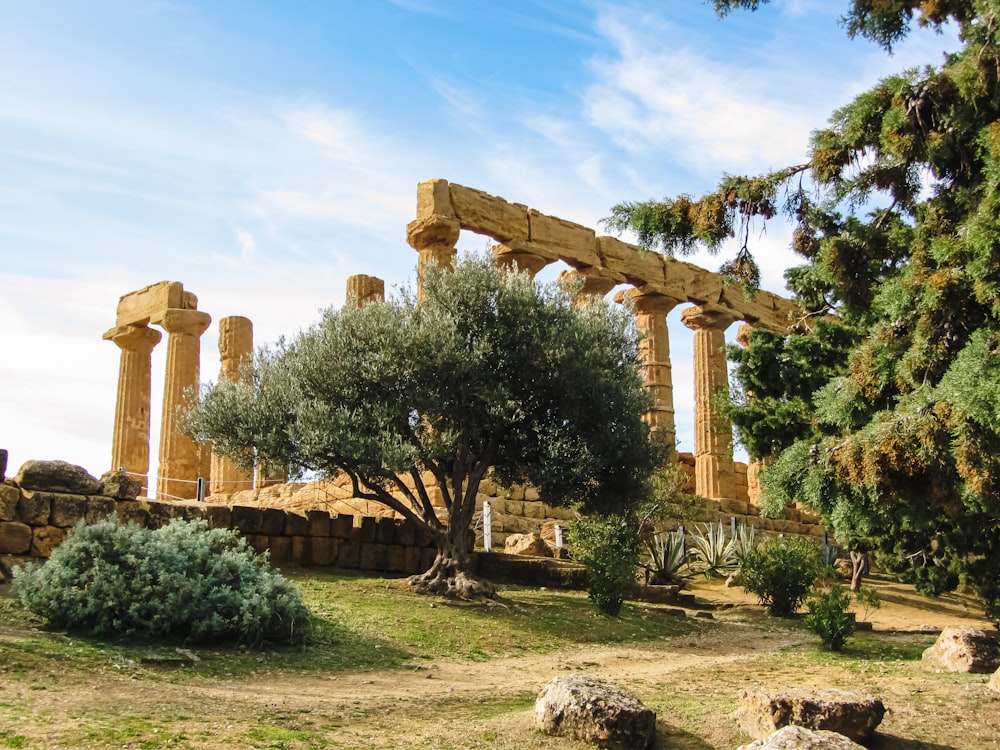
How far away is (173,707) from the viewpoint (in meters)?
9.51

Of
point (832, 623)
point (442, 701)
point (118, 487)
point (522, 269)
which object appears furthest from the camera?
point (522, 269)

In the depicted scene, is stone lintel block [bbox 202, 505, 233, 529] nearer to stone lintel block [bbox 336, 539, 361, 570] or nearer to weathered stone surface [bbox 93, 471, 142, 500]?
weathered stone surface [bbox 93, 471, 142, 500]

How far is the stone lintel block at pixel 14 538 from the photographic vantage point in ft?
50.9

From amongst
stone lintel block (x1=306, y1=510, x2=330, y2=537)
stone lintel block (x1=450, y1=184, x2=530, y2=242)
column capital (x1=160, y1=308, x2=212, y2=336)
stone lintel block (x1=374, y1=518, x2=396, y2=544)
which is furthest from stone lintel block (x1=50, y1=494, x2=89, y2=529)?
column capital (x1=160, y1=308, x2=212, y2=336)

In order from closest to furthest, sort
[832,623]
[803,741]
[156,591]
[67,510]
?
[803,741], [156,591], [832,623], [67,510]

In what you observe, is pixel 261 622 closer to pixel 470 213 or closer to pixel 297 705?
pixel 297 705

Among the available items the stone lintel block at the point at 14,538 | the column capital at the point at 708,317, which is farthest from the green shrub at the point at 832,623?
the column capital at the point at 708,317

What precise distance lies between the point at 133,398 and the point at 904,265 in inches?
916

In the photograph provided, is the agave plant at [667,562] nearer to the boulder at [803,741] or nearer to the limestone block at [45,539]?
the limestone block at [45,539]

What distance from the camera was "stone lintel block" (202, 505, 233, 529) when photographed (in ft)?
59.8

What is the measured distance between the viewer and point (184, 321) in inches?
1190

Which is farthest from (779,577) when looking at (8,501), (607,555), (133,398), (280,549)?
(133,398)

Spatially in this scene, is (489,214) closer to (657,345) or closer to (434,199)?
(434,199)

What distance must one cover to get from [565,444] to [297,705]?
912cm
